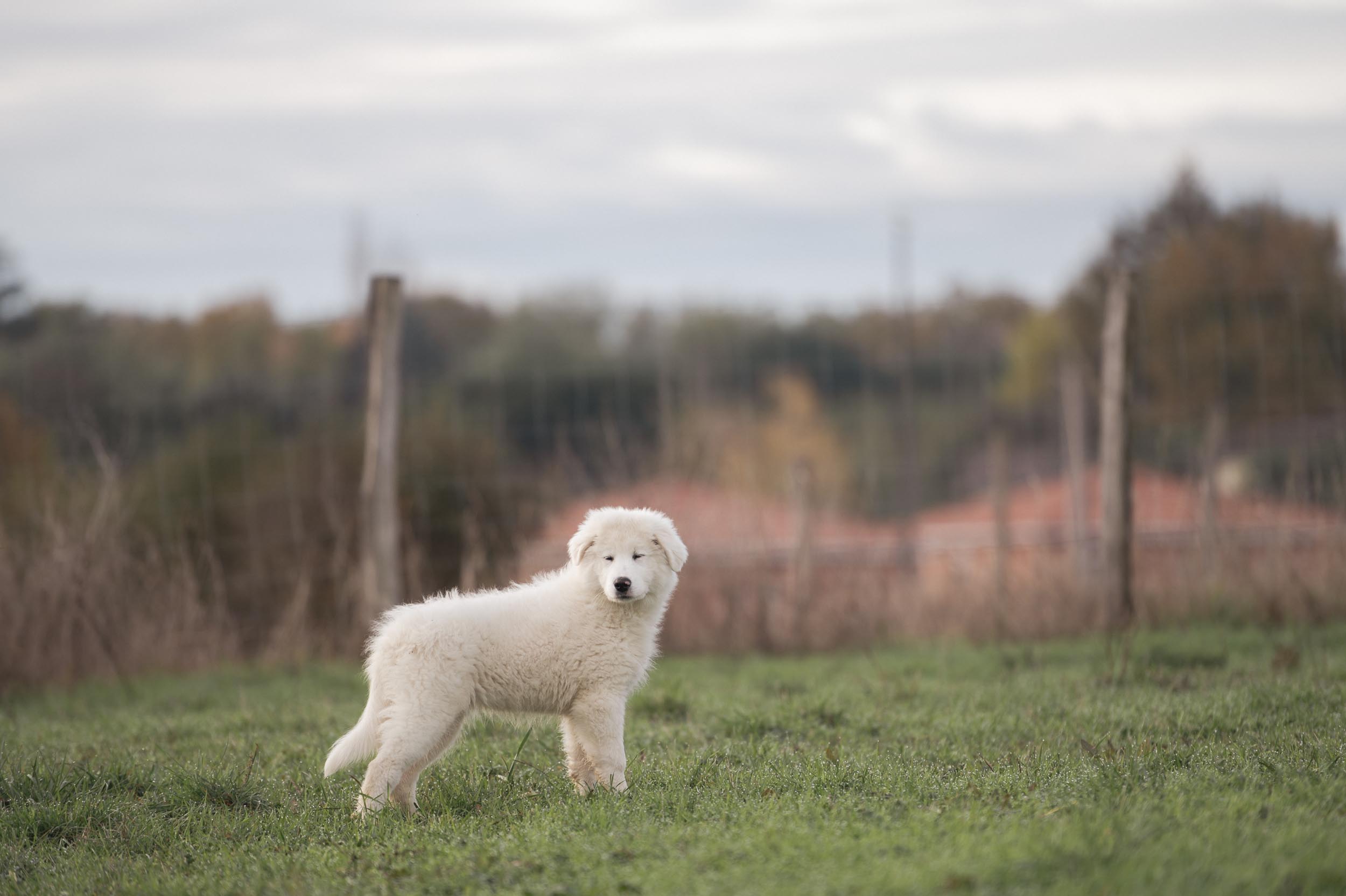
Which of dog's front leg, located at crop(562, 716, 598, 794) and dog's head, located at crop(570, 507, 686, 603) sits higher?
dog's head, located at crop(570, 507, 686, 603)

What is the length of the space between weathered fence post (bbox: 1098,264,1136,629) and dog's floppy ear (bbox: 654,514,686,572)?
6.42m

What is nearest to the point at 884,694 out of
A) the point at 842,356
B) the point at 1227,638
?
the point at 1227,638

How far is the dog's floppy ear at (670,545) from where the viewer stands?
6.26 metres

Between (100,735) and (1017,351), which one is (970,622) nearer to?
(100,735)

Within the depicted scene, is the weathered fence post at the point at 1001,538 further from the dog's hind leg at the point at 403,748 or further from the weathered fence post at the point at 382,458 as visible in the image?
the dog's hind leg at the point at 403,748

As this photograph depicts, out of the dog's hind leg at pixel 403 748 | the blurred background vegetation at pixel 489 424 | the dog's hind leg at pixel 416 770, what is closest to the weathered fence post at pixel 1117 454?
the blurred background vegetation at pixel 489 424

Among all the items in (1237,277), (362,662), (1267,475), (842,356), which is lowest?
(362,662)

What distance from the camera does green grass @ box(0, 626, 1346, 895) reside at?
165 inches

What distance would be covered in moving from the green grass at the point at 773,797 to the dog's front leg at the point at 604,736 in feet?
0.57

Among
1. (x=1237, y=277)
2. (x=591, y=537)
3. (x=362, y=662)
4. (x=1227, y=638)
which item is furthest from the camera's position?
(x=1237, y=277)

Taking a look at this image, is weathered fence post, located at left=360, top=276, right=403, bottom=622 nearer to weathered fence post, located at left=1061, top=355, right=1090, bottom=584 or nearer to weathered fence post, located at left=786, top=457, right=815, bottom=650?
weathered fence post, located at left=786, top=457, right=815, bottom=650

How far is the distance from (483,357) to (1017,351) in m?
11.1

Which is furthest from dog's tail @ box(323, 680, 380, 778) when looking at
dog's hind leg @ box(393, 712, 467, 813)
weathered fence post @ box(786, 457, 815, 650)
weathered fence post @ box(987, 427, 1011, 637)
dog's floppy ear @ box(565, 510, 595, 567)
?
weathered fence post @ box(987, 427, 1011, 637)

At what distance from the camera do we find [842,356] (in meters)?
20.8
